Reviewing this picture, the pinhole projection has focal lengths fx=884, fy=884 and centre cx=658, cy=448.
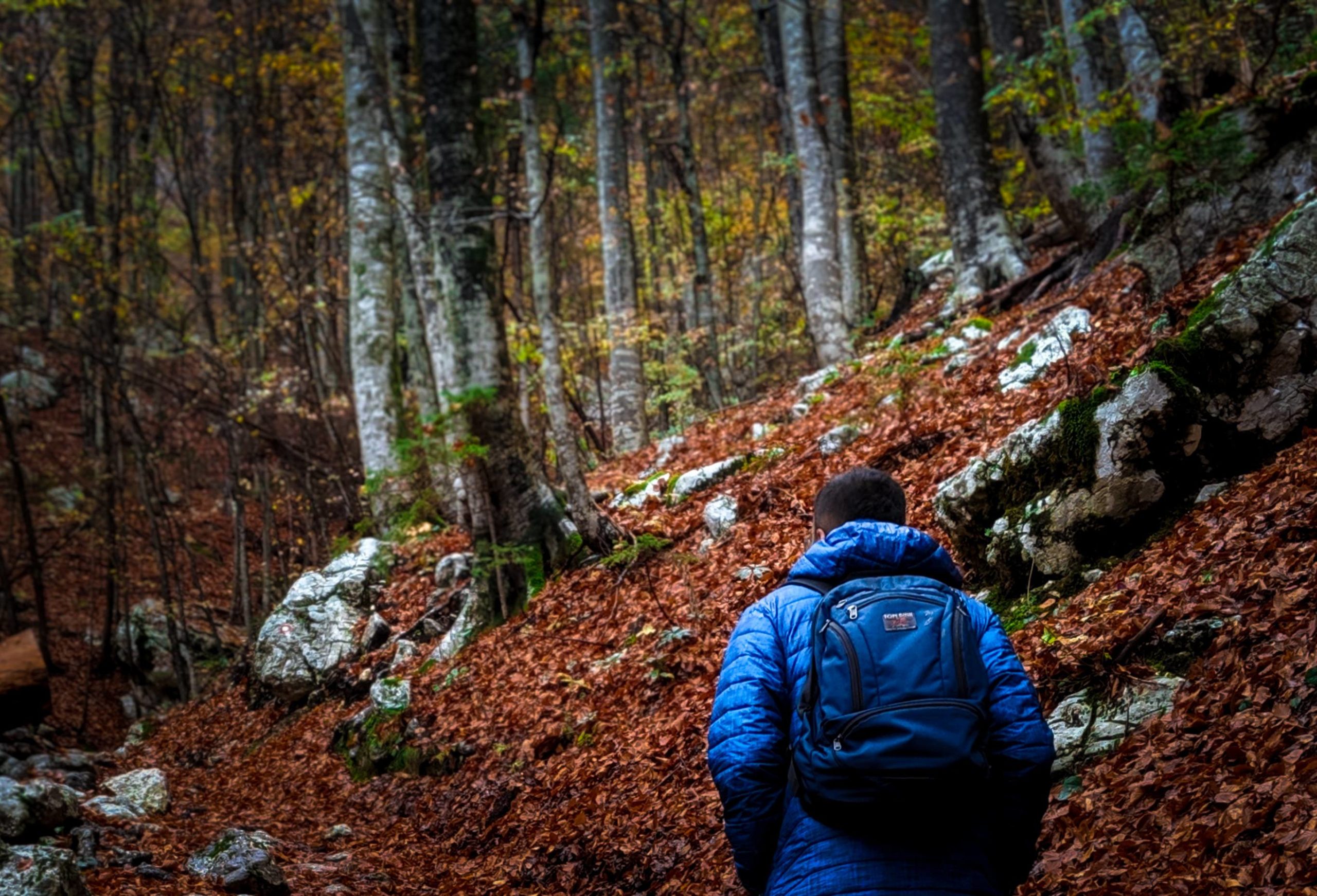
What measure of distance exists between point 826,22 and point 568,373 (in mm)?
7452

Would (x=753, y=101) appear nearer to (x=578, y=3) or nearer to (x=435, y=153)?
(x=578, y=3)

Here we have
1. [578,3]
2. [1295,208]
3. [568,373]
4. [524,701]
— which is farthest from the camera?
[578,3]

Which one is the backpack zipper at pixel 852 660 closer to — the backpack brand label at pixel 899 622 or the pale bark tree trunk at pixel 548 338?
the backpack brand label at pixel 899 622

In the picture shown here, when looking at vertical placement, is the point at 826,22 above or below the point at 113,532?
above

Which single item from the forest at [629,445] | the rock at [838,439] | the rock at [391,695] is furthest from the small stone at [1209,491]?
the rock at [391,695]

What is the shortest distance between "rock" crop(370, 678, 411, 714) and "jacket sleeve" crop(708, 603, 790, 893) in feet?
21.1

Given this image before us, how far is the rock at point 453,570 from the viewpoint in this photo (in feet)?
32.4

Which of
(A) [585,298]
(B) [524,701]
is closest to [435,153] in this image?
(B) [524,701]

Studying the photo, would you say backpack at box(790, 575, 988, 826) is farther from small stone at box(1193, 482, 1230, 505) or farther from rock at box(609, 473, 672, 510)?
rock at box(609, 473, 672, 510)

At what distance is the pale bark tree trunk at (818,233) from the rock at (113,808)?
9997 millimetres

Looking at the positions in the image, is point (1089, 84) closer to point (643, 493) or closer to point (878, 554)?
point (643, 493)

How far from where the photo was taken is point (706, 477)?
372 inches

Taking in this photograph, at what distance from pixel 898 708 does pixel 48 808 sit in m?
5.87

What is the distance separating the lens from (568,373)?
1633 cm
